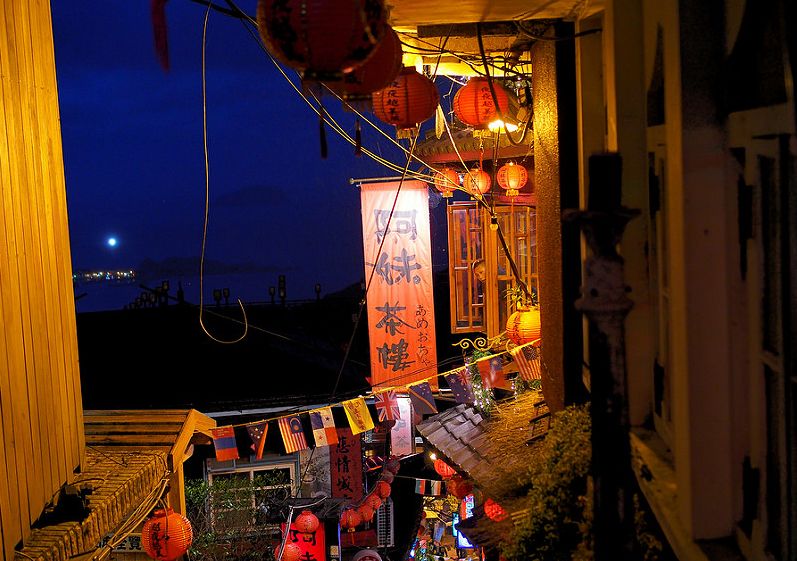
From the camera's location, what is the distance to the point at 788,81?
8.39 ft

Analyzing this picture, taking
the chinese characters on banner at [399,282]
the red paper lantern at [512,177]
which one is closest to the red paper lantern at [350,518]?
the chinese characters on banner at [399,282]

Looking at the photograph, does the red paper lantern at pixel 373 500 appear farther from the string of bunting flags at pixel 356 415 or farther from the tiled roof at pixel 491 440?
the tiled roof at pixel 491 440

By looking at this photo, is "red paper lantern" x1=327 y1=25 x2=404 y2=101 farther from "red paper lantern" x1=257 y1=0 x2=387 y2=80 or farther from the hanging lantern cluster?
the hanging lantern cluster

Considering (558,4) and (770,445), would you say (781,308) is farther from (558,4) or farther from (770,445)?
(558,4)

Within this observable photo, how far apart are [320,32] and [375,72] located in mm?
1803

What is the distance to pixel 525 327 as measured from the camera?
464 inches

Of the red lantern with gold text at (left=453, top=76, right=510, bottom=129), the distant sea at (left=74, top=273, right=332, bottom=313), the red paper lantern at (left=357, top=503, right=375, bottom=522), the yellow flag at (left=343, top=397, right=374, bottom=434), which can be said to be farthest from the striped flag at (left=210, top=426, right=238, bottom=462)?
the distant sea at (left=74, top=273, right=332, bottom=313)

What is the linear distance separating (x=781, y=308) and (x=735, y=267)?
2.40 feet

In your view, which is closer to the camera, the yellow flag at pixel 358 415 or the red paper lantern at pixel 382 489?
the yellow flag at pixel 358 415

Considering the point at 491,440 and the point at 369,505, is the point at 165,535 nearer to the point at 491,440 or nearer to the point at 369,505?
the point at 491,440

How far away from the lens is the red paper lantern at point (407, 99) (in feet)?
28.2

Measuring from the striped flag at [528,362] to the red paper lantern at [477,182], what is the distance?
4114mm

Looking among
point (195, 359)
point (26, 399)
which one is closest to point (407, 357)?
point (26, 399)

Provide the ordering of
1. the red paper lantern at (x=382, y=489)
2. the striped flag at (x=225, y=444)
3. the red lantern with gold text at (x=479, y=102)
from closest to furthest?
the red lantern with gold text at (x=479, y=102) → the striped flag at (x=225, y=444) → the red paper lantern at (x=382, y=489)
